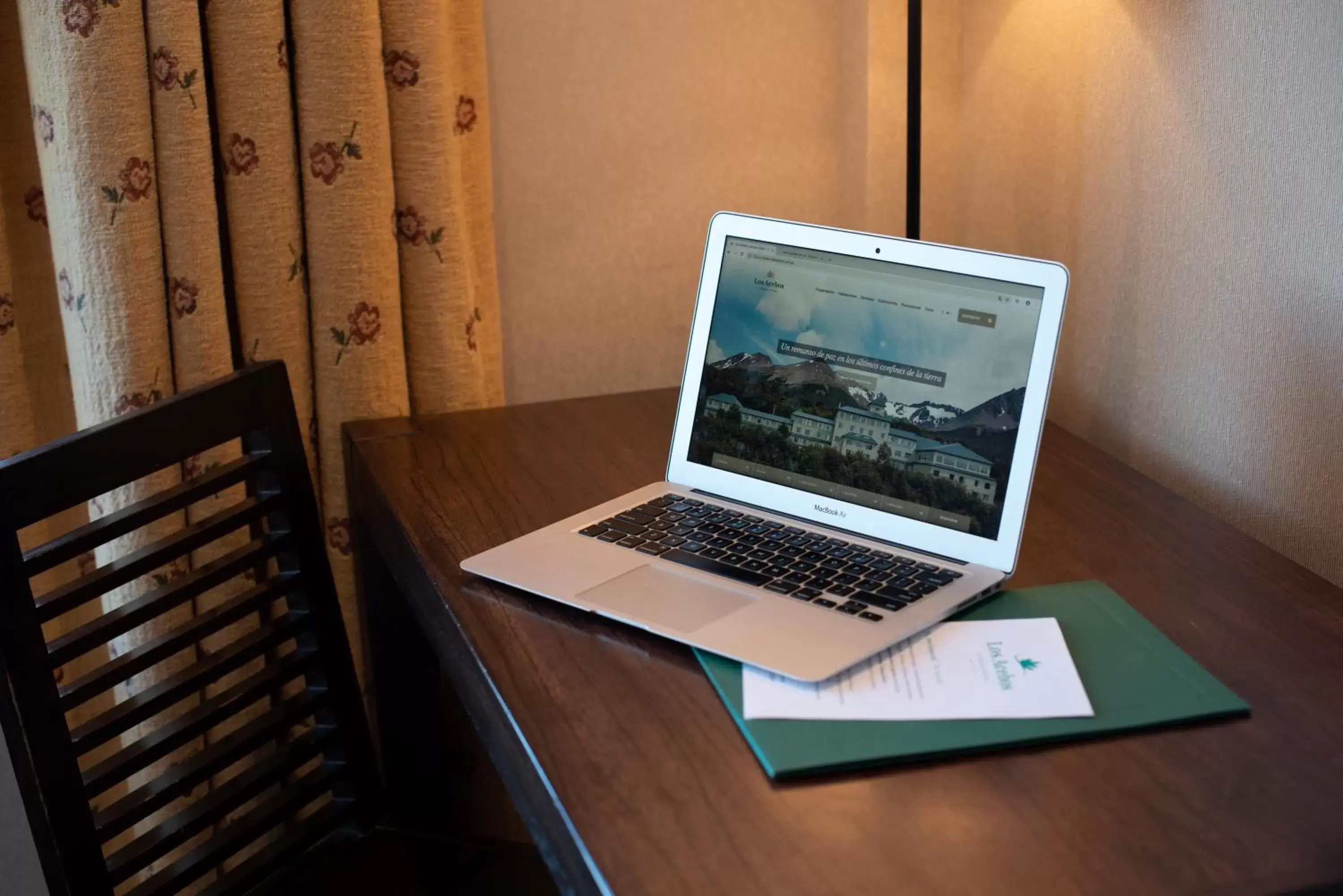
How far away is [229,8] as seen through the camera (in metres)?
1.16

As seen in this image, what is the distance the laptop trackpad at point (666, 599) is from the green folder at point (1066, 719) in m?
0.04

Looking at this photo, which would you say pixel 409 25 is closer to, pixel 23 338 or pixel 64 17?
pixel 64 17

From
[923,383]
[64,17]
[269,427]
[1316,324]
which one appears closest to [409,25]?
[64,17]

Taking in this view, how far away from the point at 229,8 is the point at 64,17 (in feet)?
0.47

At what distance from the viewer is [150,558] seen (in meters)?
1.03

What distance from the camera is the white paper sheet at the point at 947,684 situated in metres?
0.76

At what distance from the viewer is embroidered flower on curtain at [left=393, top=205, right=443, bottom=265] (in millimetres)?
1287

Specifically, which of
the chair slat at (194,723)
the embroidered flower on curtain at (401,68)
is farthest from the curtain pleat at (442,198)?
the chair slat at (194,723)

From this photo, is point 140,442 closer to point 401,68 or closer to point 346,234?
point 346,234

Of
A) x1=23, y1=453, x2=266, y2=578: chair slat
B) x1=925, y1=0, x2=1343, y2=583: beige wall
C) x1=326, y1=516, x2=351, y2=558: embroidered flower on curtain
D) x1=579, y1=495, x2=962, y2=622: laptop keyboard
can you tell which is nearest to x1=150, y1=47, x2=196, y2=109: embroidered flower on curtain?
x1=23, y1=453, x2=266, y2=578: chair slat

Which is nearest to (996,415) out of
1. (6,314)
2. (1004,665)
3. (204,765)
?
(1004,665)

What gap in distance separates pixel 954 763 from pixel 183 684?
26.2 inches

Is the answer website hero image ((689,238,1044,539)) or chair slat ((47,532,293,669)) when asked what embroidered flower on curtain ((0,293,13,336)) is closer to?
chair slat ((47,532,293,669))

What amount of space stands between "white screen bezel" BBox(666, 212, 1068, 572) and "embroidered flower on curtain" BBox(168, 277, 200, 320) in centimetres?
49
